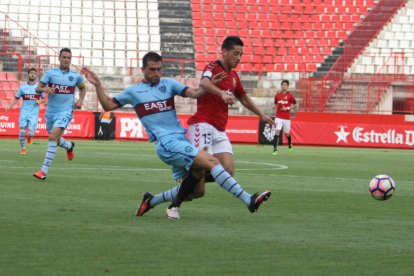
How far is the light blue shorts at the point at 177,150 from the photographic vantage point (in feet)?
34.3

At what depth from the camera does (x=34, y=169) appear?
62.5 ft

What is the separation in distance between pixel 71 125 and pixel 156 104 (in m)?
26.5

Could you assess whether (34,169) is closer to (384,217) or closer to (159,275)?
(384,217)

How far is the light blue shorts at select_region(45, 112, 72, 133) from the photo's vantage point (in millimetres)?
17656

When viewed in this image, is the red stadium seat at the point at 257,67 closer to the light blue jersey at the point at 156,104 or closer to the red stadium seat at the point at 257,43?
the red stadium seat at the point at 257,43

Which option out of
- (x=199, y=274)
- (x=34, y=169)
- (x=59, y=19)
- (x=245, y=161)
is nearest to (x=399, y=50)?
(x=59, y=19)

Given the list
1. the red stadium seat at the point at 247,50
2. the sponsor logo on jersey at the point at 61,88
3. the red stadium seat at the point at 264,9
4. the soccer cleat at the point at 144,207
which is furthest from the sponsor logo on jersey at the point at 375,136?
Result: the soccer cleat at the point at 144,207

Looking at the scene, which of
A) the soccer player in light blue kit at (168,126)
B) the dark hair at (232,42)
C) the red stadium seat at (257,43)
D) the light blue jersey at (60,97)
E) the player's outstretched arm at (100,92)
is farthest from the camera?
Result: the red stadium seat at (257,43)

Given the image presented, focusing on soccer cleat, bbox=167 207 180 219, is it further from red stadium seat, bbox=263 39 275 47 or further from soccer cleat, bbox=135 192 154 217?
red stadium seat, bbox=263 39 275 47

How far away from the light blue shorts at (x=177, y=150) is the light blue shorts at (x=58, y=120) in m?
7.22

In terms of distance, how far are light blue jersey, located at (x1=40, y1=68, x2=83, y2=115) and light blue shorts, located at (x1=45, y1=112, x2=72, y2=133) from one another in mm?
73

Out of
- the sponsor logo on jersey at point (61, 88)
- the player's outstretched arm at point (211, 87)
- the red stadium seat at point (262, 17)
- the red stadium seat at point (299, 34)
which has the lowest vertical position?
the player's outstretched arm at point (211, 87)

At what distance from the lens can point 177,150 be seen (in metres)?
10.5

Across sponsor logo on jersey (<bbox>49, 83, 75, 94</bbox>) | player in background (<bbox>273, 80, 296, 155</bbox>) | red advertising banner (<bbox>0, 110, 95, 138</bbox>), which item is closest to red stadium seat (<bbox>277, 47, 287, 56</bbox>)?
red advertising banner (<bbox>0, 110, 95, 138</bbox>)
